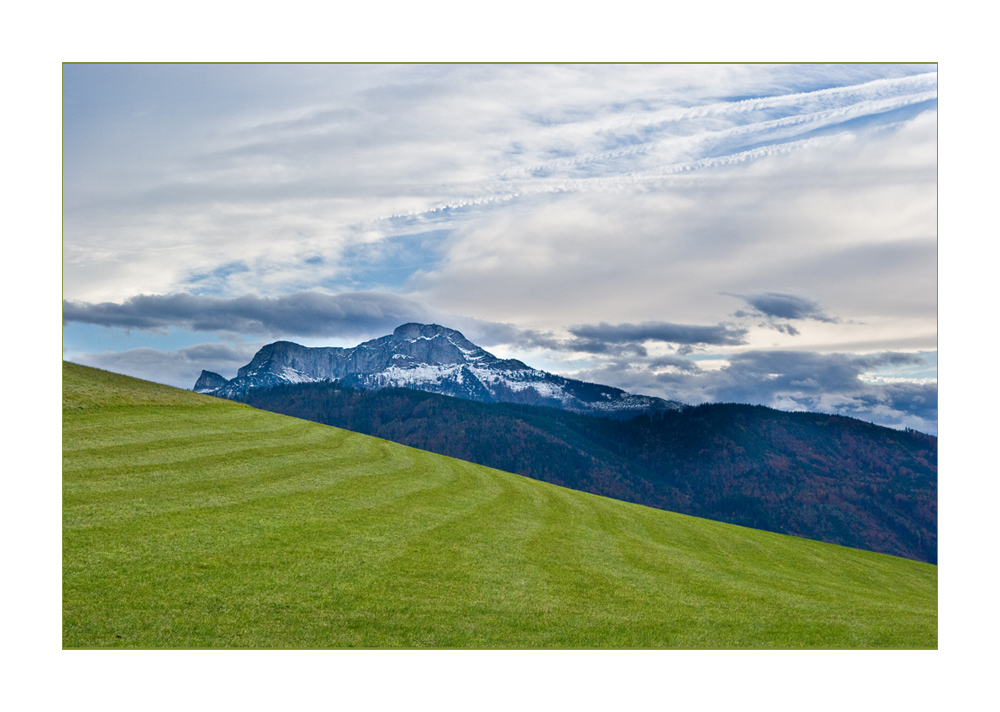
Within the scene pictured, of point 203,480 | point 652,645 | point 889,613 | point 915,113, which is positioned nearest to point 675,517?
point 889,613

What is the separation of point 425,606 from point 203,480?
34.8 ft

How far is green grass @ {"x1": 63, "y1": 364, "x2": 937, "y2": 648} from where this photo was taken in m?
12.9

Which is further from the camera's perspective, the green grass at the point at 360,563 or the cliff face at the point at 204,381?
the cliff face at the point at 204,381

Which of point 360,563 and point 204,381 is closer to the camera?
point 360,563

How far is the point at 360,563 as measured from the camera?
51.9 feet

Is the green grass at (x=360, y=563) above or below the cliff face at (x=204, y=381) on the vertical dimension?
below

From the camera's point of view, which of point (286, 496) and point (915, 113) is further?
point (286, 496)

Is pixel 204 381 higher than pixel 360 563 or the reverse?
higher

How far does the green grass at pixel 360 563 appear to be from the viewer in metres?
12.9

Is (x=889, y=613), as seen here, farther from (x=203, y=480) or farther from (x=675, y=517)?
(x=203, y=480)

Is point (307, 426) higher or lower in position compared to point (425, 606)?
higher

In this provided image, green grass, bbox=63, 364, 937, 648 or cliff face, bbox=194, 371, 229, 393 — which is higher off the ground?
cliff face, bbox=194, 371, 229, 393

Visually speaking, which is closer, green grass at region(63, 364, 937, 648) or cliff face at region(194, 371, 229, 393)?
green grass at region(63, 364, 937, 648)

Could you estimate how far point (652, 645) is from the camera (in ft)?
45.3
